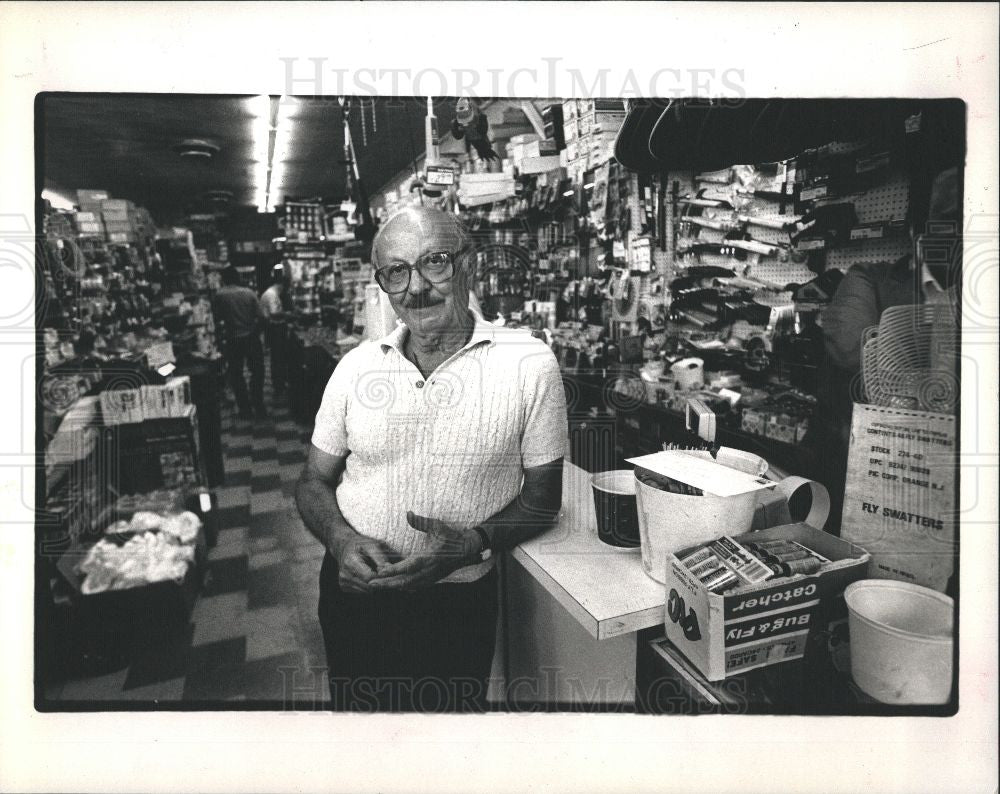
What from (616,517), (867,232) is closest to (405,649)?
(616,517)

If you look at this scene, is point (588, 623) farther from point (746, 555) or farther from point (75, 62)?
point (75, 62)

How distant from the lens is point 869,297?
5.63ft

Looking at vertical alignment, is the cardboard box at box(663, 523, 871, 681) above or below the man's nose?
below

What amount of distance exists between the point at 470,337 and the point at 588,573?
2.10 ft

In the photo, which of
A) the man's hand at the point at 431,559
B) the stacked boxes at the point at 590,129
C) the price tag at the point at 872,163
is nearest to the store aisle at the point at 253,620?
the man's hand at the point at 431,559

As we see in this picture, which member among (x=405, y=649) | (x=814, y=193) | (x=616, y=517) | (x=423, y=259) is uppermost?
(x=814, y=193)

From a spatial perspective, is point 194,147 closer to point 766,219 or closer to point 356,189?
point 356,189

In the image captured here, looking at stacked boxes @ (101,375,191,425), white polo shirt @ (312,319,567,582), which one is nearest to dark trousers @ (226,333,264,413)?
stacked boxes @ (101,375,191,425)

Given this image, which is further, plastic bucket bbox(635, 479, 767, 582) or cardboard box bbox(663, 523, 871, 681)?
plastic bucket bbox(635, 479, 767, 582)

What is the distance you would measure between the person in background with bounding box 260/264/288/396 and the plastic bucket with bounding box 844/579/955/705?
155 cm

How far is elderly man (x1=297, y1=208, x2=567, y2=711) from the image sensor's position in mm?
1554

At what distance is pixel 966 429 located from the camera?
1575mm

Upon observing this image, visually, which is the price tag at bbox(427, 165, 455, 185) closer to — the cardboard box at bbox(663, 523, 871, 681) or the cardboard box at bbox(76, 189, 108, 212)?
the cardboard box at bbox(76, 189, 108, 212)

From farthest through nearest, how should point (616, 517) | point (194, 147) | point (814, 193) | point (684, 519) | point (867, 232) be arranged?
1. point (814, 193)
2. point (867, 232)
3. point (194, 147)
4. point (616, 517)
5. point (684, 519)
